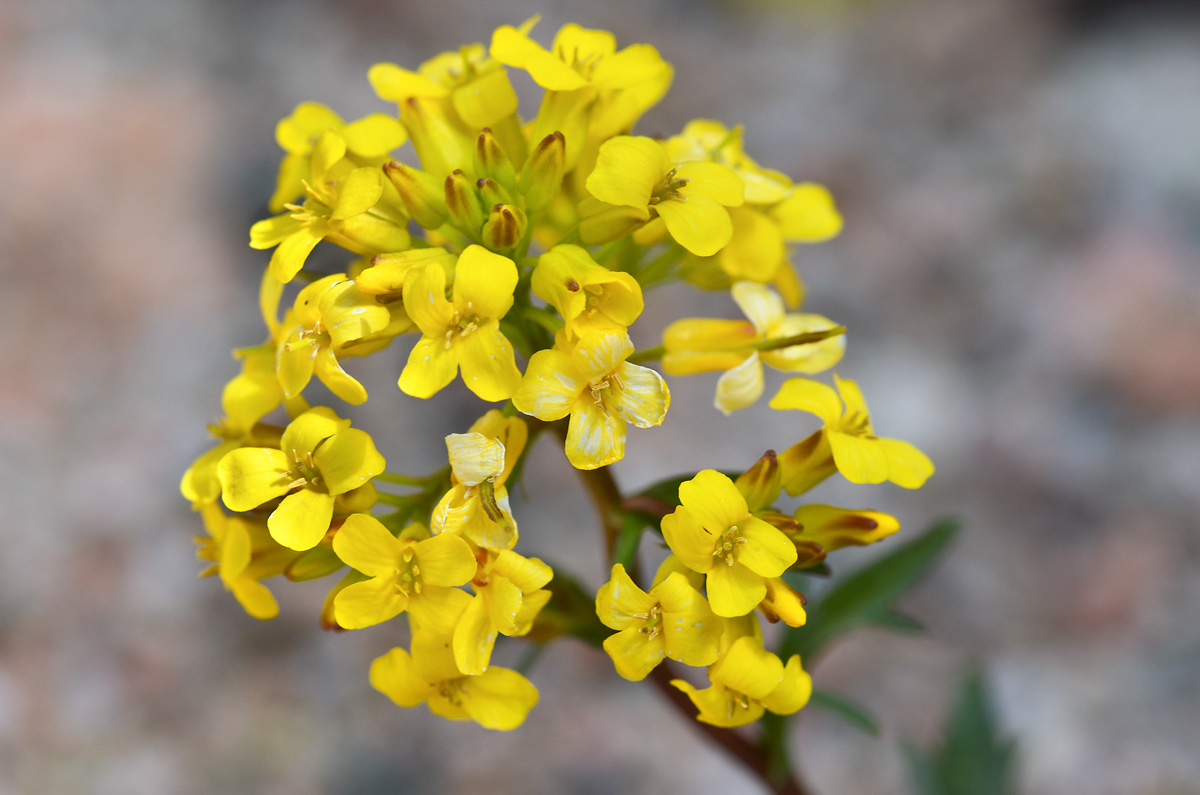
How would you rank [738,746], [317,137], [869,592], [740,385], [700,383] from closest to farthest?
[740,385] < [317,137] < [738,746] < [869,592] < [700,383]

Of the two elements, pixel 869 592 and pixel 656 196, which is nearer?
pixel 656 196

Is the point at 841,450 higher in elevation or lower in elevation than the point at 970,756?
higher

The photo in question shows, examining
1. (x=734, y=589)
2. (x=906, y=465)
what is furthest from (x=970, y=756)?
(x=734, y=589)

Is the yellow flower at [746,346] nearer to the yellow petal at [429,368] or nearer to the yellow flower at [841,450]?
the yellow flower at [841,450]

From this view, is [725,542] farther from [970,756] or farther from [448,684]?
[970,756]

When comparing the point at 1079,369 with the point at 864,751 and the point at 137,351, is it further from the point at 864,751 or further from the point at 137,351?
the point at 137,351

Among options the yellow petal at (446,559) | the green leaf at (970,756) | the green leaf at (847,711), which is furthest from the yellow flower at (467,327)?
the green leaf at (970,756)
